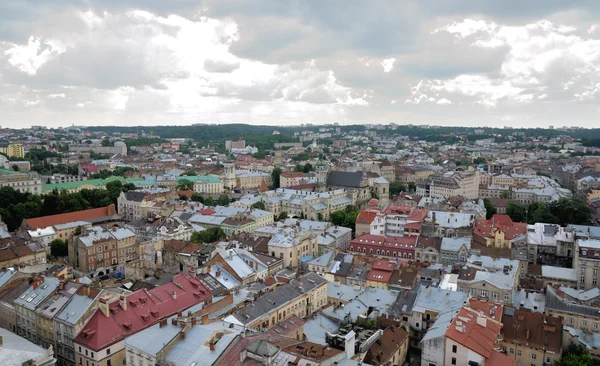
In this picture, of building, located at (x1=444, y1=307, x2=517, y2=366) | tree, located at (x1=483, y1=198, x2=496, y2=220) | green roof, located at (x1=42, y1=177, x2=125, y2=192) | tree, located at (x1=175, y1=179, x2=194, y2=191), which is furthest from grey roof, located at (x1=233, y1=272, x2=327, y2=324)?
green roof, located at (x1=42, y1=177, x2=125, y2=192)

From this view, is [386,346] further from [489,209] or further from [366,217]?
[489,209]

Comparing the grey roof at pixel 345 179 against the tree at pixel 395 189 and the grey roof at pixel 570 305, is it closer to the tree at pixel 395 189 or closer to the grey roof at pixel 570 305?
the tree at pixel 395 189

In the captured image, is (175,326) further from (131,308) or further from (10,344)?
(10,344)

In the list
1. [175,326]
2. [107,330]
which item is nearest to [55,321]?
[107,330]

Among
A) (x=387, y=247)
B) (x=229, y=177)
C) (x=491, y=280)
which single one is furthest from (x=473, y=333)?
(x=229, y=177)

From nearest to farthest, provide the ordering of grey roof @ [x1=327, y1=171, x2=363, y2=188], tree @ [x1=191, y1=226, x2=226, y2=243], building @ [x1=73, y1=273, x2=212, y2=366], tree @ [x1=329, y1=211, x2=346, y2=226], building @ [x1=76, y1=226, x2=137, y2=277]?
1. building @ [x1=73, y1=273, x2=212, y2=366]
2. building @ [x1=76, y1=226, x2=137, y2=277]
3. tree @ [x1=191, y1=226, x2=226, y2=243]
4. tree @ [x1=329, y1=211, x2=346, y2=226]
5. grey roof @ [x1=327, y1=171, x2=363, y2=188]

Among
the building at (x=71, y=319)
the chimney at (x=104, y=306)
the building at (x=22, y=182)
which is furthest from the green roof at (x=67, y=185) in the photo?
the chimney at (x=104, y=306)

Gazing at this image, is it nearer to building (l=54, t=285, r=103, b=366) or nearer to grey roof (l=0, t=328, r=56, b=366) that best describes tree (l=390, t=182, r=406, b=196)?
building (l=54, t=285, r=103, b=366)

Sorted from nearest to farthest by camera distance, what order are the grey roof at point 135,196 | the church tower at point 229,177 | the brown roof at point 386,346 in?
the brown roof at point 386,346 → the grey roof at point 135,196 → the church tower at point 229,177
